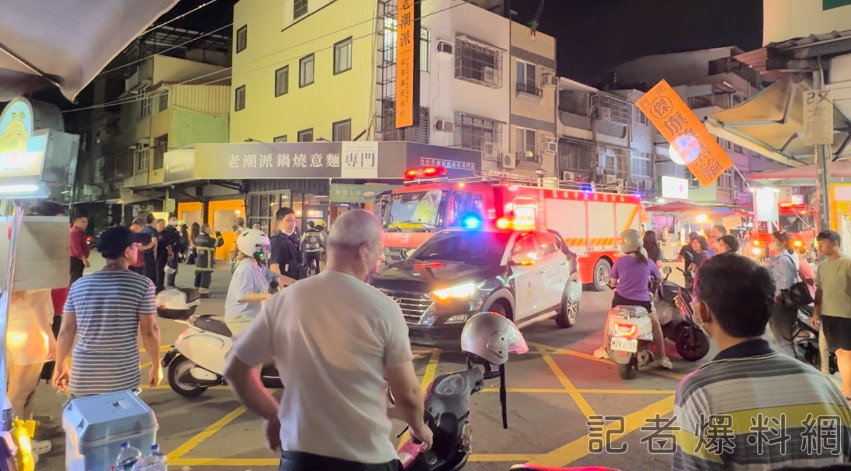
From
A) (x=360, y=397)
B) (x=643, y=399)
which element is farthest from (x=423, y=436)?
(x=643, y=399)

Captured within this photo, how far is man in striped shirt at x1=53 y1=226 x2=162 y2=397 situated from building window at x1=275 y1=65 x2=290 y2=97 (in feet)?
73.2

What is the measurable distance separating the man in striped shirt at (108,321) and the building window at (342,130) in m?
17.8

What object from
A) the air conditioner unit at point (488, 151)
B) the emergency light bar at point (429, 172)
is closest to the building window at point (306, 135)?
the air conditioner unit at point (488, 151)

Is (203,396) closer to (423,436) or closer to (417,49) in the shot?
(423,436)

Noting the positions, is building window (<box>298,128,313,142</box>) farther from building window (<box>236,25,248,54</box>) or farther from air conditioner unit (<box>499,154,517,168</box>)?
air conditioner unit (<box>499,154,517,168</box>)

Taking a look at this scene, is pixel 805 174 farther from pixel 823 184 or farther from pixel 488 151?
pixel 488 151

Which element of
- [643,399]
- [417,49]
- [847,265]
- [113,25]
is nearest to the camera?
[113,25]

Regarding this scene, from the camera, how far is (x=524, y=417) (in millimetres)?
5023

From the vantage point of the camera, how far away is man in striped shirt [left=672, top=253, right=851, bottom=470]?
1.50 metres

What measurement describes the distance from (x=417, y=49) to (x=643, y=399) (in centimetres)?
1483

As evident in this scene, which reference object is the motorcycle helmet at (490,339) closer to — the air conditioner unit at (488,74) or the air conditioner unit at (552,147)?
the air conditioner unit at (488,74)

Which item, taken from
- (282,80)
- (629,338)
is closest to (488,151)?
(282,80)

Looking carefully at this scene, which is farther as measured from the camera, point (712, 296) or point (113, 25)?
point (113, 25)

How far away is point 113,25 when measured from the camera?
106 inches
